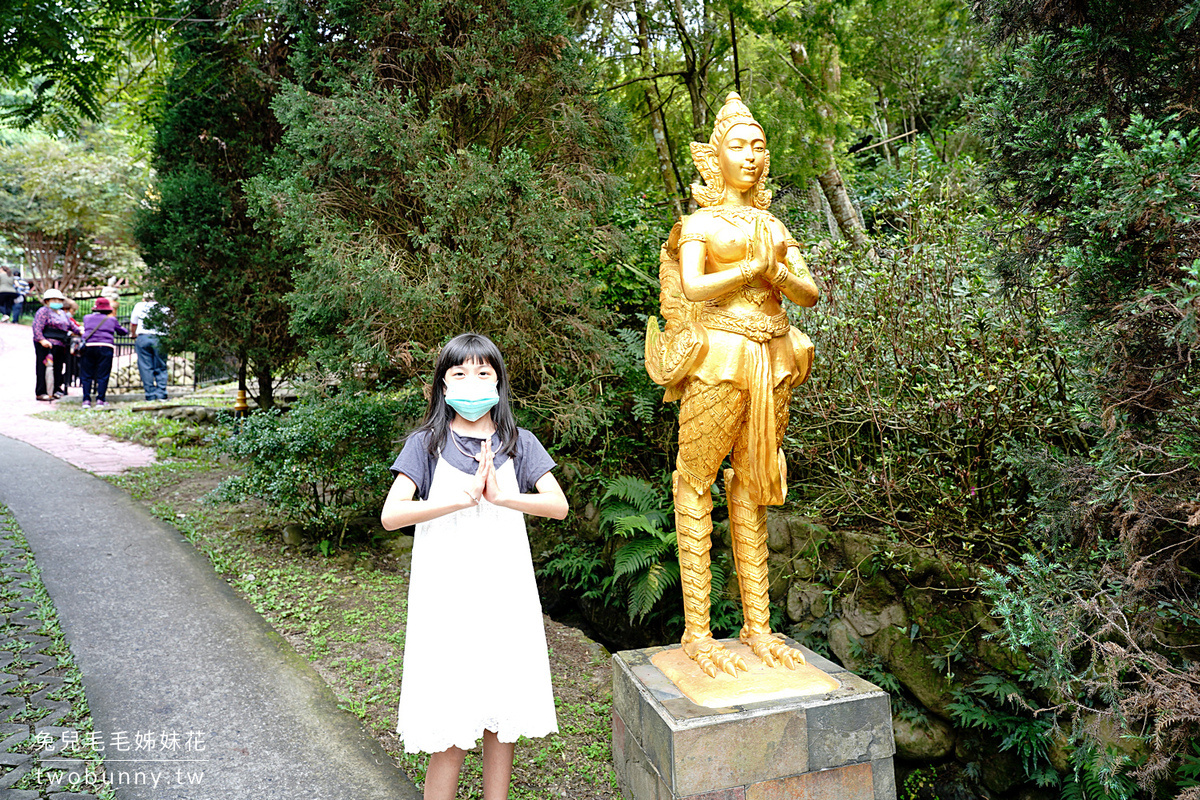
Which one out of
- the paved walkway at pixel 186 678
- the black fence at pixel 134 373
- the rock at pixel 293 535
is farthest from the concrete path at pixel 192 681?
the black fence at pixel 134 373

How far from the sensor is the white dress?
7.51ft

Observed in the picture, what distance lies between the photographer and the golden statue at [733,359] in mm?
2982

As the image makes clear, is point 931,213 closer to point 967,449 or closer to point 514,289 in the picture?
point 967,449

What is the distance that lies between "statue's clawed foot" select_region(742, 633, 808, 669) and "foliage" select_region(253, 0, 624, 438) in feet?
7.47

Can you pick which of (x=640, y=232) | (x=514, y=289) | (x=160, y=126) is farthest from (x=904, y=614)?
(x=160, y=126)

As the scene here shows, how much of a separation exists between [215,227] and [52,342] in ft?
21.9

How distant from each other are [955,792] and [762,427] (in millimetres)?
2144

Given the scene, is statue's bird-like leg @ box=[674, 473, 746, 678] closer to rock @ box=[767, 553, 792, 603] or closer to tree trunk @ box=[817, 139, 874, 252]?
rock @ box=[767, 553, 792, 603]

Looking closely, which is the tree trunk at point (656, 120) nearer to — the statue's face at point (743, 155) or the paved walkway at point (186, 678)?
the statue's face at point (743, 155)

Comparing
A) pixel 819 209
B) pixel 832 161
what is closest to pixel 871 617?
pixel 832 161

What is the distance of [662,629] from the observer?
4867 millimetres

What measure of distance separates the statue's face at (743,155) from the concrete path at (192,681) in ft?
9.64

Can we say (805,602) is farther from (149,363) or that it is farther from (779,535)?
(149,363)

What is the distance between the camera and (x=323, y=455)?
5.38 metres
